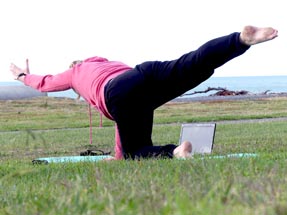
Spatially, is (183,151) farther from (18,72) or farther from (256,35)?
(18,72)

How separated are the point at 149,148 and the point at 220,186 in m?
4.13

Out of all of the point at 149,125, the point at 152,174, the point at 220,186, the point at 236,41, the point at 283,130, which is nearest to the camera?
the point at 220,186

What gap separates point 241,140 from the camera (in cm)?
1382

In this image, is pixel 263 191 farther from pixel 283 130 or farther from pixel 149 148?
pixel 283 130

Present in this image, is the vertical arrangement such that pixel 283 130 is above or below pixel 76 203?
below

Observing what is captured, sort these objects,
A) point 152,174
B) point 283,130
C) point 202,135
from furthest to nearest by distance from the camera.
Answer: point 283,130 < point 202,135 < point 152,174

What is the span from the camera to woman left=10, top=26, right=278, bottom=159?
603cm

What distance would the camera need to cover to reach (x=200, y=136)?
37.5 ft

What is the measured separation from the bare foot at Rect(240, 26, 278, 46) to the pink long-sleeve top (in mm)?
1605

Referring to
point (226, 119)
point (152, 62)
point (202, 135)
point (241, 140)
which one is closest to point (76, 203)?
point (152, 62)

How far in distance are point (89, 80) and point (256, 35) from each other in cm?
205

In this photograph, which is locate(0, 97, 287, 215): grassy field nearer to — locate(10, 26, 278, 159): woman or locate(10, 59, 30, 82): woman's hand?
→ locate(10, 26, 278, 159): woman

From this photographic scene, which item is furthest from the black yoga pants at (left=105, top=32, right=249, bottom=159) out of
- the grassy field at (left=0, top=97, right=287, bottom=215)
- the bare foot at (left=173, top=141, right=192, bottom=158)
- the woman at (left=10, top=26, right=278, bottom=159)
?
the grassy field at (left=0, top=97, right=287, bottom=215)

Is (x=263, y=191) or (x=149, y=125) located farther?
(x=149, y=125)
